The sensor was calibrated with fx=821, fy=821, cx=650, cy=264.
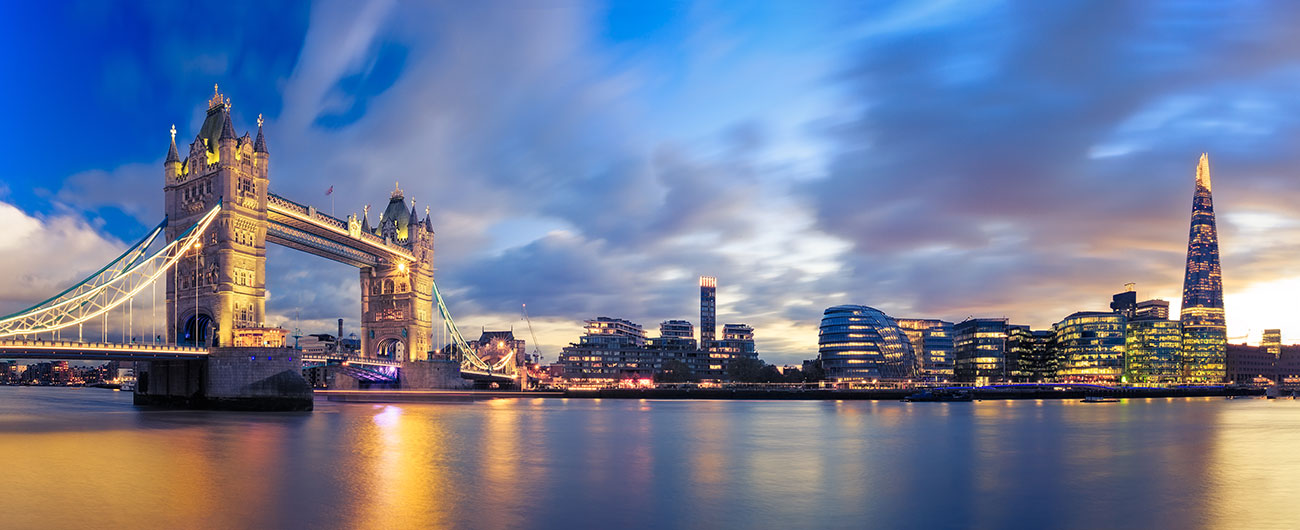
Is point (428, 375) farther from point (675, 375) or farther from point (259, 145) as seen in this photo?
point (675, 375)

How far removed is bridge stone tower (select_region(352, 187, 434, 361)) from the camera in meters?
106

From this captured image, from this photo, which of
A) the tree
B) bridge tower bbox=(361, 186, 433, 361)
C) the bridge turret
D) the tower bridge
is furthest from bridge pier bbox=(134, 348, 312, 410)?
the tree

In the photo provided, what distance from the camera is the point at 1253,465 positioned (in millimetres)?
36844

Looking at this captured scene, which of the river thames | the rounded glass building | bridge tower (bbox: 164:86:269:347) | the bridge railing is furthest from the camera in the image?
the rounded glass building

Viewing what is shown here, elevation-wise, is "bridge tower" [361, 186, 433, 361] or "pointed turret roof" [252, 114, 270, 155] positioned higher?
"pointed turret roof" [252, 114, 270, 155]

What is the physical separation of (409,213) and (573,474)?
302ft

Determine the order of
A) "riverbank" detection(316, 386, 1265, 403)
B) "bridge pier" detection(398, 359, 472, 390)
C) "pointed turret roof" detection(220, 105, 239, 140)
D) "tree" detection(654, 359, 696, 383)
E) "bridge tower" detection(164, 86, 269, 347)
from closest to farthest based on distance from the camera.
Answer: "bridge tower" detection(164, 86, 269, 347)
"pointed turret roof" detection(220, 105, 239, 140)
"riverbank" detection(316, 386, 1265, 403)
"bridge pier" detection(398, 359, 472, 390)
"tree" detection(654, 359, 696, 383)

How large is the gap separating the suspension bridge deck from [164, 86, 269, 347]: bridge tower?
7.22 meters

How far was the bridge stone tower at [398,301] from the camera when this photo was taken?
106 m

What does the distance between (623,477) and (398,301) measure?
83.6 m

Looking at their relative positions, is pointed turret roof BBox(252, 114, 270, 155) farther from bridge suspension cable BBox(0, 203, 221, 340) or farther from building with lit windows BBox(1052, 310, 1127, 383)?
building with lit windows BBox(1052, 310, 1127, 383)

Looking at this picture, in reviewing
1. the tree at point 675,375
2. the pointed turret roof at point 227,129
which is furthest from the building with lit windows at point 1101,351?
the pointed turret roof at point 227,129

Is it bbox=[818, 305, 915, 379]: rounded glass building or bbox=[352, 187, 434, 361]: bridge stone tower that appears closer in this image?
bbox=[352, 187, 434, 361]: bridge stone tower

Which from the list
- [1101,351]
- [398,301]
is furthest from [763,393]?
[1101,351]
